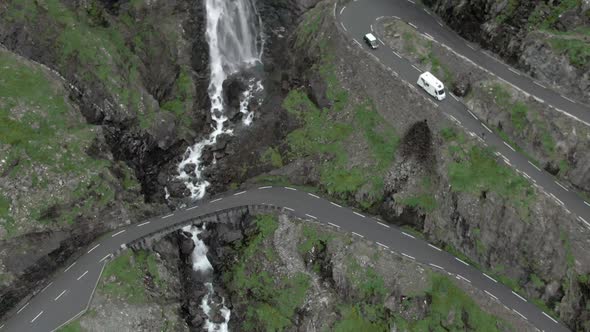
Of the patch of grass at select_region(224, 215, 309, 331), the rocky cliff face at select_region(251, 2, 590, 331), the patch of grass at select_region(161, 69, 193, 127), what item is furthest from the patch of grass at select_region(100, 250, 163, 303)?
the patch of grass at select_region(161, 69, 193, 127)

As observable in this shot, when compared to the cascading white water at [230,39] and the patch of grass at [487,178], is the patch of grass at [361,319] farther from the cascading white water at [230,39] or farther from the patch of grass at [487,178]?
the cascading white water at [230,39]

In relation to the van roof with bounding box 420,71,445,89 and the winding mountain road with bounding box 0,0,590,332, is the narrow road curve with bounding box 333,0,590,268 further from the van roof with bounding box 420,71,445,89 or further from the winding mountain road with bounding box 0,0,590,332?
the van roof with bounding box 420,71,445,89

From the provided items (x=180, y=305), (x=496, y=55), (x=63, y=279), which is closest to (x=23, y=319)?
(x=63, y=279)

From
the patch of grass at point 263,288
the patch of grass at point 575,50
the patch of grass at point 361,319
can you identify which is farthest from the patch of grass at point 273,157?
the patch of grass at point 575,50

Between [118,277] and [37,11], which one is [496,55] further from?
[37,11]

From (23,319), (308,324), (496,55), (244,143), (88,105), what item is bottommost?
(308,324)

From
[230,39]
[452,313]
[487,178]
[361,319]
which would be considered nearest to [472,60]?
[487,178]
